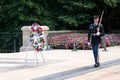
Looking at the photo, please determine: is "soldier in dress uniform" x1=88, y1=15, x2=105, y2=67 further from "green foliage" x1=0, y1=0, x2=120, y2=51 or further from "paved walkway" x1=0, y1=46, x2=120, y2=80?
"green foliage" x1=0, y1=0, x2=120, y2=51

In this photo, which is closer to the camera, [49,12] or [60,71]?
[60,71]

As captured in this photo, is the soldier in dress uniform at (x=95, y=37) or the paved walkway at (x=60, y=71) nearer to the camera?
the paved walkway at (x=60, y=71)

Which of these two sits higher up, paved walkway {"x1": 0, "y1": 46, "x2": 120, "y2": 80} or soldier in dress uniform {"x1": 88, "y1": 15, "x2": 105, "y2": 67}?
soldier in dress uniform {"x1": 88, "y1": 15, "x2": 105, "y2": 67}

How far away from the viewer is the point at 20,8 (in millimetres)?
37000

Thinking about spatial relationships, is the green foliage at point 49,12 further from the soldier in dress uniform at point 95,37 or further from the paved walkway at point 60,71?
the soldier in dress uniform at point 95,37

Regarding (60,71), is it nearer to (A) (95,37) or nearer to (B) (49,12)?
(A) (95,37)

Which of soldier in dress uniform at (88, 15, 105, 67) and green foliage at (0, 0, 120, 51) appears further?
green foliage at (0, 0, 120, 51)

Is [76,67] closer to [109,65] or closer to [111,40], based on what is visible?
[109,65]

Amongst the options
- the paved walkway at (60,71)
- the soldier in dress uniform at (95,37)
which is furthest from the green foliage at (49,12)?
the soldier in dress uniform at (95,37)

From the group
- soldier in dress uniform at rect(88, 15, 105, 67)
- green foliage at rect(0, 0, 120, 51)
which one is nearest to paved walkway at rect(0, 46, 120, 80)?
soldier in dress uniform at rect(88, 15, 105, 67)

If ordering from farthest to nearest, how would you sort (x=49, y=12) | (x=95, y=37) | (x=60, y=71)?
1. (x=49, y=12)
2. (x=95, y=37)
3. (x=60, y=71)

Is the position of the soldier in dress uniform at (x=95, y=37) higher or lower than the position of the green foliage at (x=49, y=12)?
lower

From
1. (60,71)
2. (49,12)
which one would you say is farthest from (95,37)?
(49,12)

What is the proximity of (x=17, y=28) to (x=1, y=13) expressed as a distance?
8.20 feet
